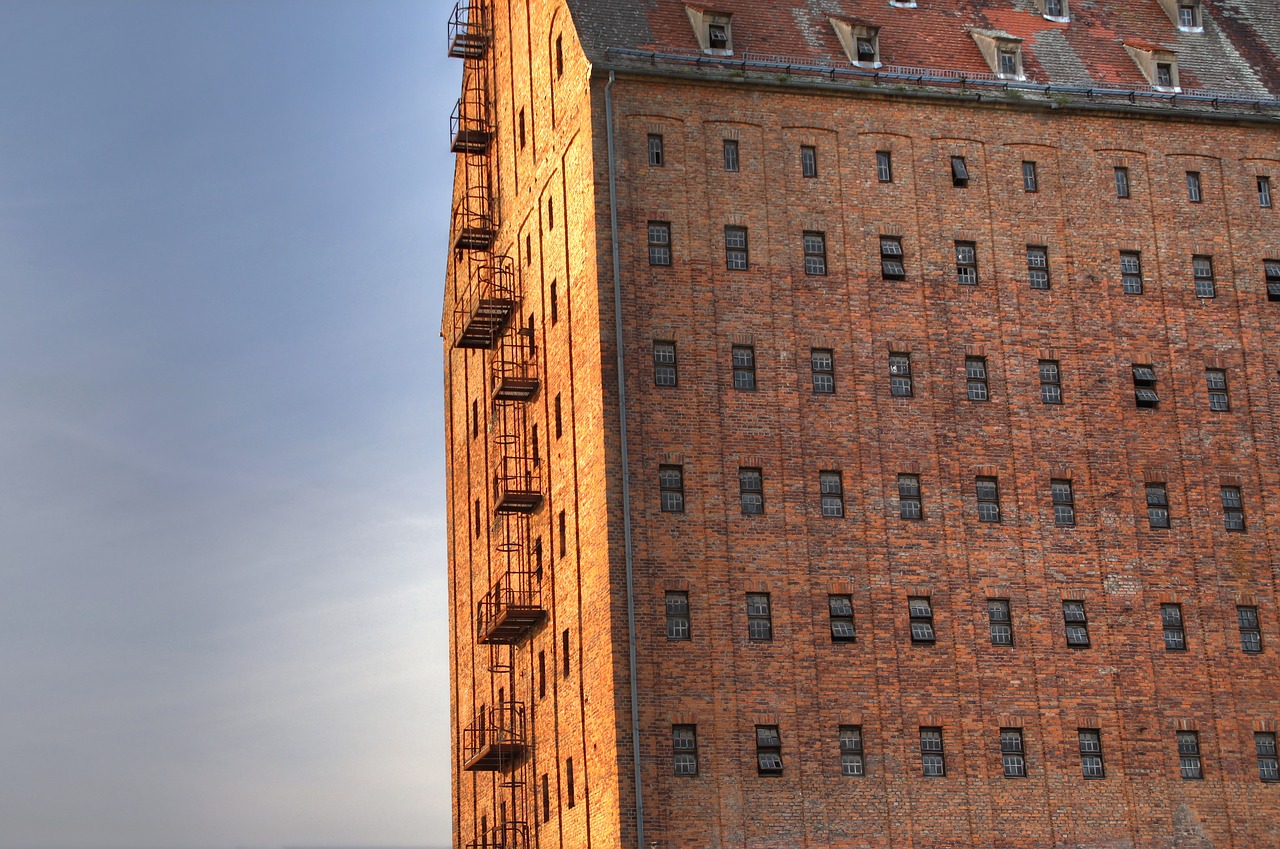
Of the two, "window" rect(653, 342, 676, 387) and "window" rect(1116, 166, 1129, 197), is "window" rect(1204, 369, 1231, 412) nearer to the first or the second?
"window" rect(1116, 166, 1129, 197)

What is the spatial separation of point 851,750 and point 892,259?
14.2m

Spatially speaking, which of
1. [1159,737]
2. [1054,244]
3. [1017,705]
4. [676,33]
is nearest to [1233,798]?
[1159,737]

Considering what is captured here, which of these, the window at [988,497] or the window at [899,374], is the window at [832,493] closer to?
the window at [899,374]

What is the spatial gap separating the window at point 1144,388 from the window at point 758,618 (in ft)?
43.2

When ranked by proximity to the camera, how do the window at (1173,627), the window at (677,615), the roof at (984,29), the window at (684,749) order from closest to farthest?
the window at (684,749)
the window at (677,615)
the window at (1173,627)
the roof at (984,29)

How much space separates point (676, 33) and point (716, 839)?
2327cm

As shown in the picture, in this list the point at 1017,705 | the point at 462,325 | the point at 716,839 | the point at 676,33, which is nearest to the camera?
the point at 716,839

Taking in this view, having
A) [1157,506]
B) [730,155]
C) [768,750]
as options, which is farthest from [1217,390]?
[768,750]

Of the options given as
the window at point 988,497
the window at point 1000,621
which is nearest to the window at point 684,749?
the window at point 1000,621

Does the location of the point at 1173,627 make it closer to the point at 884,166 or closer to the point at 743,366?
the point at 743,366

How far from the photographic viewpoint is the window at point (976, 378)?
58844mm

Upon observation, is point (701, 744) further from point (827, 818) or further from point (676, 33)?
point (676, 33)

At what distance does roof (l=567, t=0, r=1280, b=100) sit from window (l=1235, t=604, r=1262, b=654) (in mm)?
16044

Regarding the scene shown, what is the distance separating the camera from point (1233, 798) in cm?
5669
